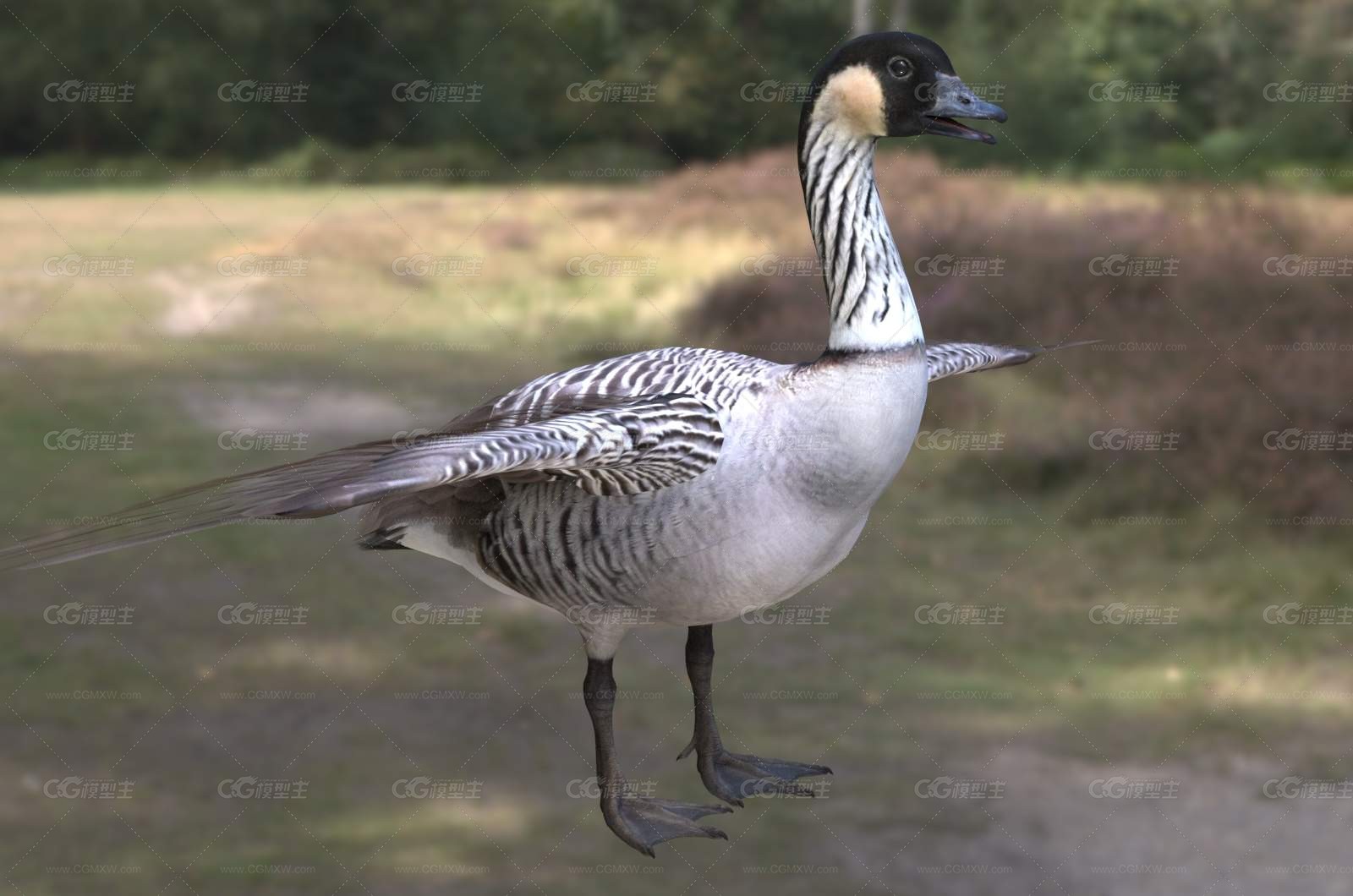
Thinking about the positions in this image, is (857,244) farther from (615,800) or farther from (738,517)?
(615,800)

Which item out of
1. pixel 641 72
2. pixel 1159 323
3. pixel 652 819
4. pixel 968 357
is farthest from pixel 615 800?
pixel 641 72

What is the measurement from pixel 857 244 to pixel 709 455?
3.40 ft

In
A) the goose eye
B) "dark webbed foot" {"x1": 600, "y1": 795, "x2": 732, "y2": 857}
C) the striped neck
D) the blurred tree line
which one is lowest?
"dark webbed foot" {"x1": 600, "y1": 795, "x2": 732, "y2": 857}

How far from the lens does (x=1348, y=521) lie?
35.9ft

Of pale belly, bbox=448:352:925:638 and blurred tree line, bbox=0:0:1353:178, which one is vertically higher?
blurred tree line, bbox=0:0:1353:178

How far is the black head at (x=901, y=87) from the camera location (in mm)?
5312

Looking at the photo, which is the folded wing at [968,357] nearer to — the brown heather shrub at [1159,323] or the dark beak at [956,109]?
the dark beak at [956,109]

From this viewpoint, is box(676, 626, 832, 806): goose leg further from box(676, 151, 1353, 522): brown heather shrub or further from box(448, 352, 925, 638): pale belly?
box(676, 151, 1353, 522): brown heather shrub

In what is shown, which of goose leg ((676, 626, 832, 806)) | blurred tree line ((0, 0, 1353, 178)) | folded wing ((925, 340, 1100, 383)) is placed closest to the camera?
folded wing ((925, 340, 1100, 383))

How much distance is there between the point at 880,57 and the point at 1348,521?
7.50 metres

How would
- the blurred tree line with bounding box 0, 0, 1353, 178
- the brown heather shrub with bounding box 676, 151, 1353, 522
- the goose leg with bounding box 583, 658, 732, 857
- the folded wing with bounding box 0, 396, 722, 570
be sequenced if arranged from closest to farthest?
the folded wing with bounding box 0, 396, 722, 570 < the goose leg with bounding box 583, 658, 732, 857 < the brown heather shrub with bounding box 676, 151, 1353, 522 < the blurred tree line with bounding box 0, 0, 1353, 178

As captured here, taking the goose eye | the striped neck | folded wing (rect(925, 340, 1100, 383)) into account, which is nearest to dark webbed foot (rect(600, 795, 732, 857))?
folded wing (rect(925, 340, 1100, 383))

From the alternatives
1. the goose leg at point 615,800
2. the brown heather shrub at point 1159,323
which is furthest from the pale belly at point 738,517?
the brown heather shrub at point 1159,323

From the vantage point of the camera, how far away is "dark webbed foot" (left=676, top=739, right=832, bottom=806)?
7059mm
